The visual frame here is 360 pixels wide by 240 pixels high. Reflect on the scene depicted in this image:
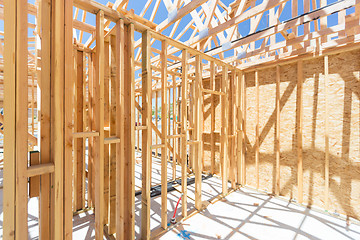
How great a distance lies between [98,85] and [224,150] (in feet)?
11.3

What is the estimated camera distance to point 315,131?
374 cm

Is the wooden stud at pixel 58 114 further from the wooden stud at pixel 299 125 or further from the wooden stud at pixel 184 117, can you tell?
the wooden stud at pixel 299 125

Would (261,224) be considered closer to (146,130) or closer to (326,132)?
(326,132)

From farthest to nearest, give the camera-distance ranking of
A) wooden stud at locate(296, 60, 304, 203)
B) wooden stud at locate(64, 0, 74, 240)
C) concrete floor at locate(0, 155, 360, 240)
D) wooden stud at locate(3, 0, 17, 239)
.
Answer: wooden stud at locate(296, 60, 304, 203) < concrete floor at locate(0, 155, 360, 240) < wooden stud at locate(64, 0, 74, 240) < wooden stud at locate(3, 0, 17, 239)

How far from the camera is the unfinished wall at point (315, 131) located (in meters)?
3.30

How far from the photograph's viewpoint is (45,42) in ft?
5.33

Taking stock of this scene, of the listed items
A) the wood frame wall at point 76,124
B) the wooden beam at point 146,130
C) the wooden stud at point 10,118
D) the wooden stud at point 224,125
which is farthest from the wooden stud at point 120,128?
the wooden stud at point 224,125

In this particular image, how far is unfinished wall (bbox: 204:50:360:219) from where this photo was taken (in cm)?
330

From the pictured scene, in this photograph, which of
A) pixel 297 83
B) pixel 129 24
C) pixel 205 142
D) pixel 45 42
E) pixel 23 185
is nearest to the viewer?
pixel 23 185

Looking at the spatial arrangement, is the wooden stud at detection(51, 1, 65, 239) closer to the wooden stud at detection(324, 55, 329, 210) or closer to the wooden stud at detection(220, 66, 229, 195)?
the wooden stud at detection(220, 66, 229, 195)

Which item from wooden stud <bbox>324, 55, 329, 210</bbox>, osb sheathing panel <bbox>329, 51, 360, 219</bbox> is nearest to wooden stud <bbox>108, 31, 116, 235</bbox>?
wooden stud <bbox>324, 55, 329, 210</bbox>

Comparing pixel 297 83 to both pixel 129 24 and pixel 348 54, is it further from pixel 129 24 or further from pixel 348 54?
pixel 129 24

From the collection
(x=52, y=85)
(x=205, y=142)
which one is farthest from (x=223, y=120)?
(x=52, y=85)

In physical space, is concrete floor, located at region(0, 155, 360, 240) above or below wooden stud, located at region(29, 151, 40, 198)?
below
